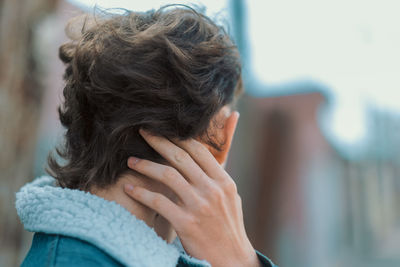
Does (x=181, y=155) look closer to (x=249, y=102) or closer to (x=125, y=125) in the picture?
(x=125, y=125)

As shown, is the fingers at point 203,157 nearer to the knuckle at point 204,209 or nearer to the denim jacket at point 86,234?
the knuckle at point 204,209

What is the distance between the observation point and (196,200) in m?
0.88

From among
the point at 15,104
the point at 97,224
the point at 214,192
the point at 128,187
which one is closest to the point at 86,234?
the point at 97,224

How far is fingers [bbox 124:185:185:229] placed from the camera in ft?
2.86

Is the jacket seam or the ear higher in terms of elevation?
the ear

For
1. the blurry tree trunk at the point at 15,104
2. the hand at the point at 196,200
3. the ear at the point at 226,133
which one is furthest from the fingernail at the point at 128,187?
the blurry tree trunk at the point at 15,104

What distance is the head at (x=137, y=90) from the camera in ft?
2.85

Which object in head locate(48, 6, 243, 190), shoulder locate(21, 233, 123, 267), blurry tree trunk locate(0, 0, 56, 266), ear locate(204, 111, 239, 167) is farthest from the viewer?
blurry tree trunk locate(0, 0, 56, 266)

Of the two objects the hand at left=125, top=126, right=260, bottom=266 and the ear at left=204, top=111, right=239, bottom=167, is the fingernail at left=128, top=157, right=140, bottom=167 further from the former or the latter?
the ear at left=204, top=111, right=239, bottom=167

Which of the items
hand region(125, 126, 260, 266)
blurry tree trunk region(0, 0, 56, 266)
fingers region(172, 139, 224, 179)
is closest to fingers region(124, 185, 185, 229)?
hand region(125, 126, 260, 266)

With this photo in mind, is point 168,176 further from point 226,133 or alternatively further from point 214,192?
point 226,133

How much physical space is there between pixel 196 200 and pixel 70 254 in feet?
0.88

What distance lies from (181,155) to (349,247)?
6.52 m

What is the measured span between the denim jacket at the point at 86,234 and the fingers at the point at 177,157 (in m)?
0.14
